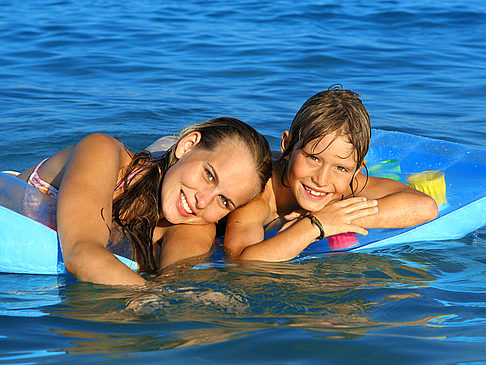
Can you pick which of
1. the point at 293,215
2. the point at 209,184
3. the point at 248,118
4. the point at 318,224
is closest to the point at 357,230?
the point at 318,224

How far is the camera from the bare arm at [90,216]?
2.98 meters

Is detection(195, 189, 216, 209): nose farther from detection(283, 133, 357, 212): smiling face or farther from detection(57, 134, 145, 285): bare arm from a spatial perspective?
detection(283, 133, 357, 212): smiling face

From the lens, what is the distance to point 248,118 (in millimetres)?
6559

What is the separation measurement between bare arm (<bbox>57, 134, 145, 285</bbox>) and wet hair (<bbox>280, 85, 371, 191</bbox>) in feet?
3.50

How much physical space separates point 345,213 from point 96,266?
1.55 meters

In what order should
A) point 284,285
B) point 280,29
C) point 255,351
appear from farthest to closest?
point 280,29, point 284,285, point 255,351

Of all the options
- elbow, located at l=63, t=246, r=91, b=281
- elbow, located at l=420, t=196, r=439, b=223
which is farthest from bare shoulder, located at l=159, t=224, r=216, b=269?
elbow, located at l=420, t=196, r=439, b=223

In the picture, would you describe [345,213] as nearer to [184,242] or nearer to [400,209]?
[400,209]

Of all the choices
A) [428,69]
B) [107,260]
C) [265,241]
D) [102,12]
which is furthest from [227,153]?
[102,12]

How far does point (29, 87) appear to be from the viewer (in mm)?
7488

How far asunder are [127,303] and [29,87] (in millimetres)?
5225

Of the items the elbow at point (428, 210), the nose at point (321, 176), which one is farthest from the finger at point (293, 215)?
the elbow at point (428, 210)

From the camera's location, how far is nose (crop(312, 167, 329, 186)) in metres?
3.63

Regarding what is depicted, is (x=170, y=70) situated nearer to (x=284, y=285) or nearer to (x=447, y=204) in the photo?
(x=447, y=204)
